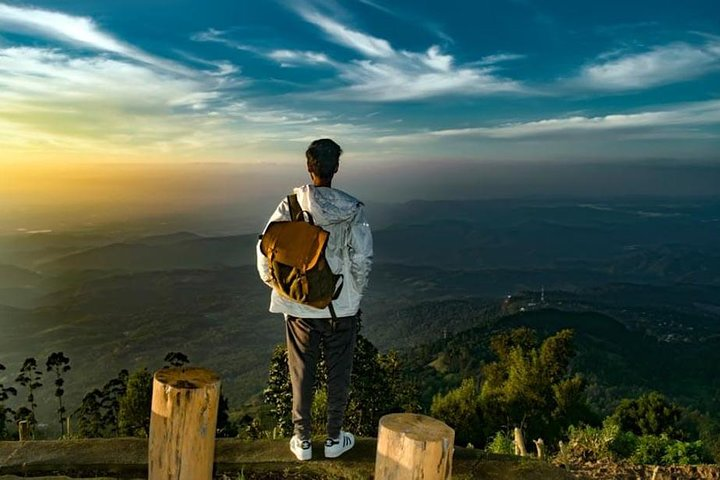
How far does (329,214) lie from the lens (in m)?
4.74

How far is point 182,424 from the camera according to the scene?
4266 millimetres

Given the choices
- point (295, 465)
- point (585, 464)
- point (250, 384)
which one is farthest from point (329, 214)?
point (250, 384)

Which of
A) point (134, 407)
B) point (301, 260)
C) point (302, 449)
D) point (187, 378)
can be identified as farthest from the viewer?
point (134, 407)

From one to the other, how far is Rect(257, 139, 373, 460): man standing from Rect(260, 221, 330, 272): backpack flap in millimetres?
100

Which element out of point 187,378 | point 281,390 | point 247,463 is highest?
point 187,378

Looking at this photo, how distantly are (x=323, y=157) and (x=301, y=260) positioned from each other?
32.7 inches

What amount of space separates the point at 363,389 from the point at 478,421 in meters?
19.4

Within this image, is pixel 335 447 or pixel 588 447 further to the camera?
pixel 588 447

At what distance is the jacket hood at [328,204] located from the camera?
474 cm

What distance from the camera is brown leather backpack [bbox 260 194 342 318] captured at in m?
4.69

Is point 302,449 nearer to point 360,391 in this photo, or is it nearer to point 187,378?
point 187,378

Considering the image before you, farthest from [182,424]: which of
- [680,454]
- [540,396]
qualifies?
[540,396]

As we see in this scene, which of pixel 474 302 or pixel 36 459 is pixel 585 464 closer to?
pixel 36 459

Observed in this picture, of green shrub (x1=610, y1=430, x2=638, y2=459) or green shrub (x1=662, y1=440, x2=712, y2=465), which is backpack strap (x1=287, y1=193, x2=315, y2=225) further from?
green shrub (x1=662, y1=440, x2=712, y2=465)
